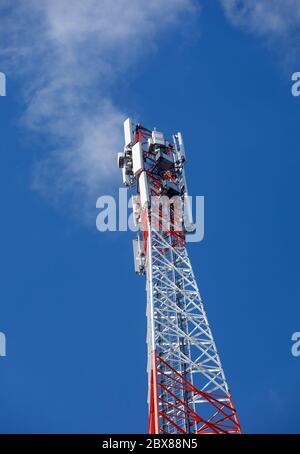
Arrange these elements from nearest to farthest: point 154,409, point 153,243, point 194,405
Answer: point 154,409
point 194,405
point 153,243

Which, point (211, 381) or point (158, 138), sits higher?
point (158, 138)

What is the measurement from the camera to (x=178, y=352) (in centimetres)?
3691

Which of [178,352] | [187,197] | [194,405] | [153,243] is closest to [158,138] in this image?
[187,197]

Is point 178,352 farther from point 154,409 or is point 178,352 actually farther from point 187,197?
point 187,197

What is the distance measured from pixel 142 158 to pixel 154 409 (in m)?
22.1

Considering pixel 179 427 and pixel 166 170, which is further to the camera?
pixel 166 170

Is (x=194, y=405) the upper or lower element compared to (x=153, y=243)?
lower
